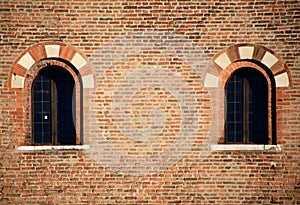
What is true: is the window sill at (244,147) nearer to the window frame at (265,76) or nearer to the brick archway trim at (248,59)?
the window frame at (265,76)

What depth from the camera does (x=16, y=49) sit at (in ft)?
31.2

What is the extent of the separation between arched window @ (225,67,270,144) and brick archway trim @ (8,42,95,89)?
10.4 ft

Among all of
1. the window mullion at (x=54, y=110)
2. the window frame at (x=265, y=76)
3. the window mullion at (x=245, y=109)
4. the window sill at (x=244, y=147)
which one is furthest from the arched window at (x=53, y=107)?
the window mullion at (x=245, y=109)

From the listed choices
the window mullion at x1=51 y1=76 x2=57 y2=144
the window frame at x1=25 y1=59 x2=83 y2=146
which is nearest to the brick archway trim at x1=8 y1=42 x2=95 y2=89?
the window frame at x1=25 y1=59 x2=83 y2=146

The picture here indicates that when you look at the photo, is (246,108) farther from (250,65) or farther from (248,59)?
(248,59)

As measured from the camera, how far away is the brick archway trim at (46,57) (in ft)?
31.2

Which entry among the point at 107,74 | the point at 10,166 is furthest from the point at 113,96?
the point at 10,166

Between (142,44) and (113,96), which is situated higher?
(142,44)

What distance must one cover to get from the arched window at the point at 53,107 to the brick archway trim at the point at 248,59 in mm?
3124

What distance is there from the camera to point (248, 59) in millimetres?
9555

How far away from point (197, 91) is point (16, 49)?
410 cm

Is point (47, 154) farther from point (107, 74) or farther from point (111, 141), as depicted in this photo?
point (107, 74)

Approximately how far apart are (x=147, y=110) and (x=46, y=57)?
2518 mm

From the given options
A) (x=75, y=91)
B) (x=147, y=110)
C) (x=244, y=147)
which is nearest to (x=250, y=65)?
(x=244, y=147)
